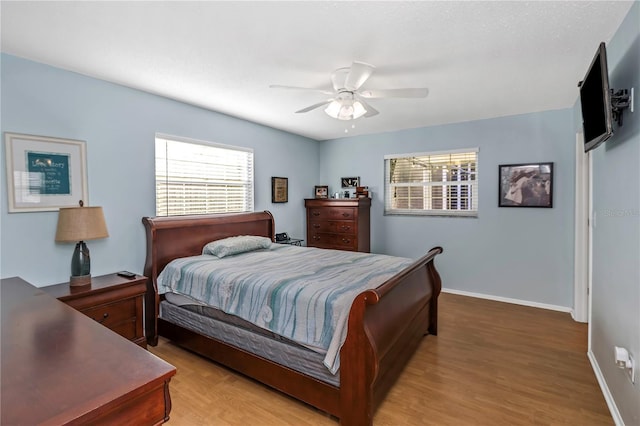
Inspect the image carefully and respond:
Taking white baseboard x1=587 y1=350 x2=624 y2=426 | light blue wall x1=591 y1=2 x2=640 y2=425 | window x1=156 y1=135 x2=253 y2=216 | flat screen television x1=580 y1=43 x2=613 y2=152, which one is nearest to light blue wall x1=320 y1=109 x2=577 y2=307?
white baseboard x1=587 y1=350 x2=624 y2=426

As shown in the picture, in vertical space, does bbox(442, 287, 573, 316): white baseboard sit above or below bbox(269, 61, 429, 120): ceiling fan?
below

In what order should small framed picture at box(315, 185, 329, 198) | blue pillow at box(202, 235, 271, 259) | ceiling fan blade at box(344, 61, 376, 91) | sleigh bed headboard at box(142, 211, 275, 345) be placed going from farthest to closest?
1. small framed picture at box(315, 185, 329, 198)
2. blue pillow at box(202, 235, 271, 259)
3. sleigh bed headboard at box(142, 211, 275, 345)
4. ceiling fan blade at box(344, 61, 376, 91)

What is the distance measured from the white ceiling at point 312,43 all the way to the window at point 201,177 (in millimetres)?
634

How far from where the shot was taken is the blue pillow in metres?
3.28

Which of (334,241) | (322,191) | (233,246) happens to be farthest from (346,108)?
(322,191)

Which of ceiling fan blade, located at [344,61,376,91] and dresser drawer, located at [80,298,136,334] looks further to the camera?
dresser drawer, located at [80,298,136,334]

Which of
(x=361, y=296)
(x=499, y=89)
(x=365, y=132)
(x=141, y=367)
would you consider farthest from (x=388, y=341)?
(x=365, y=132)

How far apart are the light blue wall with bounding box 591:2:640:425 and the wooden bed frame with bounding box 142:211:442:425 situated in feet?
4.08

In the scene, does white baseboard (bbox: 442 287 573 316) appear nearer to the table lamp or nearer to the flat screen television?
the flat screen television

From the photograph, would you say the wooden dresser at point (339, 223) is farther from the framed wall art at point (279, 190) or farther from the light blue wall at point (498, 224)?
the framed wall art at point (279, 190)

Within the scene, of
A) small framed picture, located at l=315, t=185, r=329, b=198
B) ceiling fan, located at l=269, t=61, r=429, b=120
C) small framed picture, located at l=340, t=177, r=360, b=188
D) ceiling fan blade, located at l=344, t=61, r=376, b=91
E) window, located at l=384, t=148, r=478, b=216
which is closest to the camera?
ceiling fan blade, located at l=344, t=61, r=376, b=91

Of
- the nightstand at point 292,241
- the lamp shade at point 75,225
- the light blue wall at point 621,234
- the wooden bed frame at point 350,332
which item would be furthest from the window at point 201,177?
the light blue wall at point 621,234

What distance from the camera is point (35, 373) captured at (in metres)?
0.94

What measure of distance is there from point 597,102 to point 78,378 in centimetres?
288
